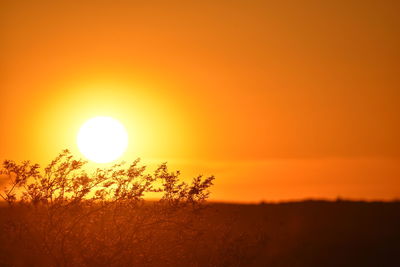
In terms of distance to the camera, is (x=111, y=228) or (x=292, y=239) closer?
(x=111, y=228)

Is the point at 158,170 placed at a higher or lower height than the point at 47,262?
higher

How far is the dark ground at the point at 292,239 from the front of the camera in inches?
605

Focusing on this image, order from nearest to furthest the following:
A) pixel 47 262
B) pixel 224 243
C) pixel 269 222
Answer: pixel 47 262
pixel 224 243
pixel 269 222

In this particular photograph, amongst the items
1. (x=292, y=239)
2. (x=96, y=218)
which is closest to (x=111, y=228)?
(x=96, y=218)

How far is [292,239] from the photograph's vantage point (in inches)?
826

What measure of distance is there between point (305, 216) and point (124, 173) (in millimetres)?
12711

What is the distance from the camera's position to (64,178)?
1445 centimetres

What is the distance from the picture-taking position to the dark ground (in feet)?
50.4

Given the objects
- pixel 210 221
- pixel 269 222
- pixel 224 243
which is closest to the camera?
pixel 224 243

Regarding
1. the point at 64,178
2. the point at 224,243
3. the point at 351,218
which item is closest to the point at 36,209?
the point at 64,178

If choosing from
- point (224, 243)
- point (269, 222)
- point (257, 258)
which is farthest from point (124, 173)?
point (269, 222)

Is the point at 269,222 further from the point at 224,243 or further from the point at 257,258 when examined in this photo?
the point at 224,243

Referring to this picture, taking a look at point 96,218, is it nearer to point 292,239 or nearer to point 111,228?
point 111,228

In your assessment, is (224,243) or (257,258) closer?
(224,243)
